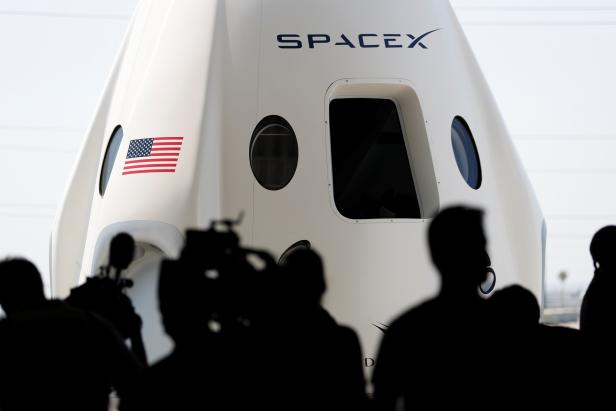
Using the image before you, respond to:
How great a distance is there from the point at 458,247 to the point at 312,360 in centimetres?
55

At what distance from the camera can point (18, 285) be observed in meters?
3.61

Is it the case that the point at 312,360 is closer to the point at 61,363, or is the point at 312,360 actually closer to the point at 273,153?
the point at 61,363

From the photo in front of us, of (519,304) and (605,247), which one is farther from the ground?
(605,247)

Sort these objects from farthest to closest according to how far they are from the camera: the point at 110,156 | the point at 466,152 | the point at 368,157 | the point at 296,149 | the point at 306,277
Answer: the point at 368,157 → the point at 110,156 → the point at 466,152 → the point at 296,149 → the point at 306,277

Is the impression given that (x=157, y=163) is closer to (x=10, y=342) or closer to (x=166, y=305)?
(x=10, y=342)

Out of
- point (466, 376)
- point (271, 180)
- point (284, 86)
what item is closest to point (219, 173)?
point (271, 180)

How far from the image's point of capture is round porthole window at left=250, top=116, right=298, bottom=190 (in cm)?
655

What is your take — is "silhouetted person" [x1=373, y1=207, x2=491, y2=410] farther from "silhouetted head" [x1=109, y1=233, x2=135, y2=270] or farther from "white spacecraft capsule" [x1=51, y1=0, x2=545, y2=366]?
"white spacecraft capsule" [x1=51, y1=0, x2=545, y2=366]

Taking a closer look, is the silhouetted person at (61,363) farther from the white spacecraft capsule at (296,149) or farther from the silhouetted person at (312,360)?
the white spacecraft capsule at (296,149)

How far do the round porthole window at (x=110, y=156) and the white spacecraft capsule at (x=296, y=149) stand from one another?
1 cm

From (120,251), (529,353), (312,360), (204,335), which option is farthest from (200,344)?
(120,251)

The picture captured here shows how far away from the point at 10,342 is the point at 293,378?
1127 mm

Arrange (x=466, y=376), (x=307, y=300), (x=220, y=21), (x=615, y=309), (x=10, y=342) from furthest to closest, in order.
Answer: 1. (x=220, y=21)
2. (x=615, y=309)
3. (x=10, y=342)
4. (x=307, y=300)
5. (x=466, y=376)

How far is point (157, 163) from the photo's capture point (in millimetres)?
6527
